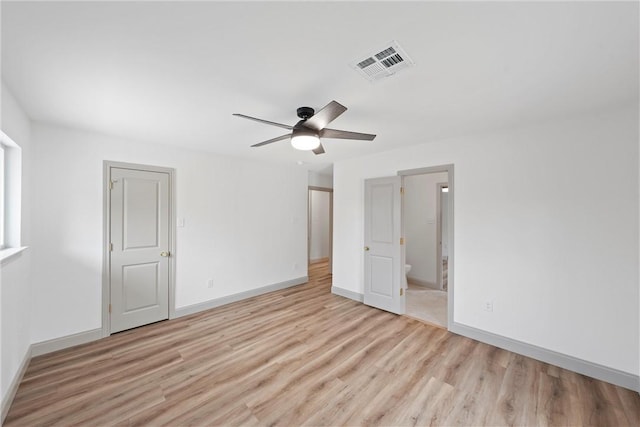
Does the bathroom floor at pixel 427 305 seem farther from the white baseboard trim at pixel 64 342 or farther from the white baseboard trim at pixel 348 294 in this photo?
the white baseboard trim at pixel 64 342

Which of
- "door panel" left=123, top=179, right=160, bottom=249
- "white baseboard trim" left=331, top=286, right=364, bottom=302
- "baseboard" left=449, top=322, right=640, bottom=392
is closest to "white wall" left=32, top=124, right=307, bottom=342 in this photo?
"door panel" left=123, top=179, right=160, bottom=249

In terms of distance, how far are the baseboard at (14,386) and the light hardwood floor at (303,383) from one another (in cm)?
4

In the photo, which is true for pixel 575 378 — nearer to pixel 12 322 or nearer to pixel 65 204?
pixel 12 322

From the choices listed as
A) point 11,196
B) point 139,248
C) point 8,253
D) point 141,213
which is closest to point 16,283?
point 8,253

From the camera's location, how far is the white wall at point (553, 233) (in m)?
2.22

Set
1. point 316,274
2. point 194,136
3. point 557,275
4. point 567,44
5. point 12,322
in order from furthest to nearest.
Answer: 1. point 316,274
2. point 194,136
3. point 557,275
4. point 12,322
5. point 567,44

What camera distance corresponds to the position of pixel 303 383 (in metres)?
2.19

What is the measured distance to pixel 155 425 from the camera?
175cm

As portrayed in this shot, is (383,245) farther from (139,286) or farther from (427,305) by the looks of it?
(139,286)

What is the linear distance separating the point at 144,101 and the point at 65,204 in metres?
1.69

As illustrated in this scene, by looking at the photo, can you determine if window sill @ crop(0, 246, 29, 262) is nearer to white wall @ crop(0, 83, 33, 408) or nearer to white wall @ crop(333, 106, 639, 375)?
white wall @ crop(0, 83, 33, 408)

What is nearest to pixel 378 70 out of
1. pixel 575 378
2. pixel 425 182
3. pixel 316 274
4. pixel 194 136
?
pixel 194 136

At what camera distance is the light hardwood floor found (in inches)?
72.6

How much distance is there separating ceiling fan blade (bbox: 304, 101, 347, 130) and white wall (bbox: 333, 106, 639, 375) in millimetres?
2037
